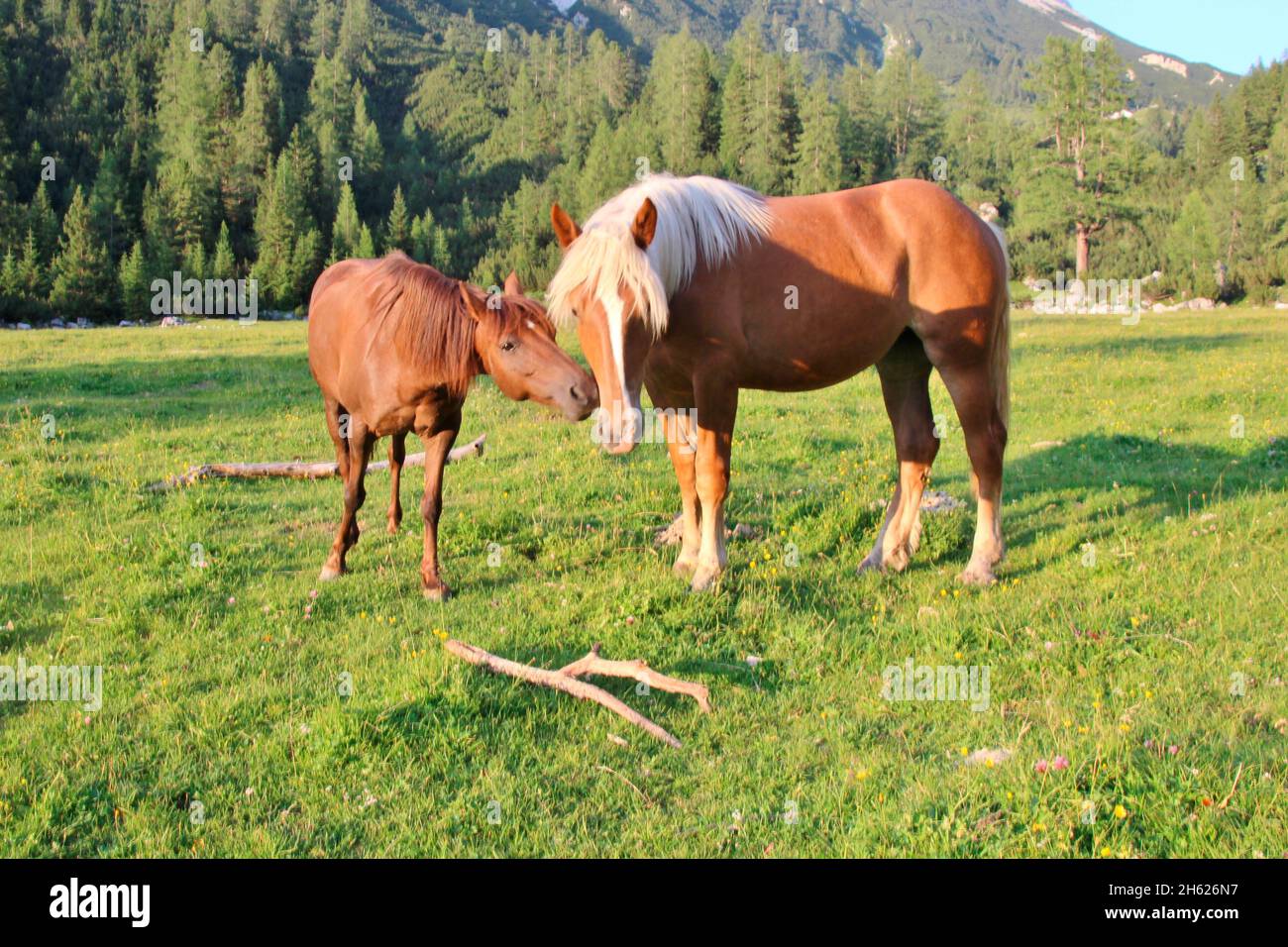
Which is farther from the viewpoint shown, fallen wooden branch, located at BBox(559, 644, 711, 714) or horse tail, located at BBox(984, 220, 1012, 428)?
horse tail, located at BBox(984, 220, 1012, 428)

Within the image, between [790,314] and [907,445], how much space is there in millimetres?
1863

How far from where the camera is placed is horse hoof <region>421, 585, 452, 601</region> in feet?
22.2

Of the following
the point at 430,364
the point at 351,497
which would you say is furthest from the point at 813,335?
the point at 351,497

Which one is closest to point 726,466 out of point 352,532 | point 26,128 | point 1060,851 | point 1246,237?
point 352,532

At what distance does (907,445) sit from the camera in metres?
7.77

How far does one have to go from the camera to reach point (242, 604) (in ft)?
21.9

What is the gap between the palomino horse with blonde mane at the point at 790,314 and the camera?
227 inches

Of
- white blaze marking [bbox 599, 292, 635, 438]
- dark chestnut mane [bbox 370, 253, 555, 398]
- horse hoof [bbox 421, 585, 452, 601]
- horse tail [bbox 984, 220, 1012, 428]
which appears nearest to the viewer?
white blaze marking [bbox 599, 292, 635, 438]

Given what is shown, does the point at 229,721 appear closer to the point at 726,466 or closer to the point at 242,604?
the point at 242,604

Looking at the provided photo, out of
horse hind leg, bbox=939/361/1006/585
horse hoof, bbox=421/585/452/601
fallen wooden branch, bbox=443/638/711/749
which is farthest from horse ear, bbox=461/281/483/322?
horse hind leg, bbox=939/361/1006/585

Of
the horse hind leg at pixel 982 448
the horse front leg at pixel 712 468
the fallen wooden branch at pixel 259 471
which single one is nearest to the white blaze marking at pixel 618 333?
the horse front leg at pixel 712 468

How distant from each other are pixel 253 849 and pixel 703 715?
2.36 meters

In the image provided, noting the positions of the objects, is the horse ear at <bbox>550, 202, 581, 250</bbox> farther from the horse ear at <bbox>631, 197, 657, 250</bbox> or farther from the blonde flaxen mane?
the horse ear at <bbox>631, 197, 657, 250</bbox>
